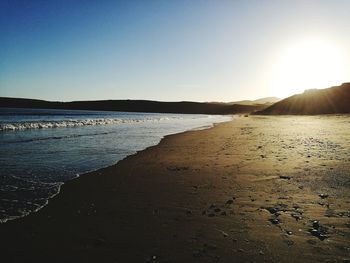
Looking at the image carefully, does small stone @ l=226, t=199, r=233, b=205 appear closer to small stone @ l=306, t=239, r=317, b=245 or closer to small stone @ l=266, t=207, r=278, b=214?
small stone @ l=266, t=207, r=278, b=214

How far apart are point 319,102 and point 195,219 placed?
8243 centimetres

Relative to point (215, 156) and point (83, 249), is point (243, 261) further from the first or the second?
point (215, 156)

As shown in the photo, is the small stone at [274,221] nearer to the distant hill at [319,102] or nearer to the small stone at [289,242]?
the small stone at [289,242]

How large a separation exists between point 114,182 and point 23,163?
17.5 ft

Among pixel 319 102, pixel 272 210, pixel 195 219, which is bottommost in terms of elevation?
pixel 195 219

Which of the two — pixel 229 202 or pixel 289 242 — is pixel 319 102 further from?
pixel 289 242

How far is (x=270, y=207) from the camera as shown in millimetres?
6836

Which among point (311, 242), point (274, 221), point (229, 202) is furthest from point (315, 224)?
point (229, 202)

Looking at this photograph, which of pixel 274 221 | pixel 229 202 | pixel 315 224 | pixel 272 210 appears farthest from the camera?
pixel 229 202

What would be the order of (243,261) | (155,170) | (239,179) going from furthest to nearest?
(155,170)
(239,179)
(243,261)

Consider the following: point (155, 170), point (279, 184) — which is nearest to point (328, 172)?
point (279, 184)

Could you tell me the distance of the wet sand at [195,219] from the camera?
190 inches

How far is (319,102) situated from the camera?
79.8 meters

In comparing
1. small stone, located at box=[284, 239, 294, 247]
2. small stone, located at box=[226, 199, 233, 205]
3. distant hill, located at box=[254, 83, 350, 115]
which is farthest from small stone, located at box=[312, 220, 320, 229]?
distant hill, located at box=[254, 83, 350, 115]
